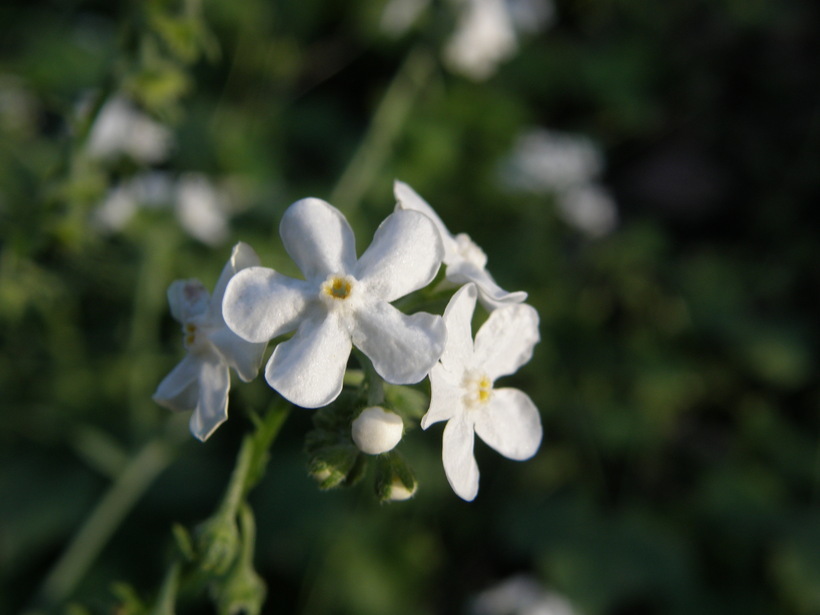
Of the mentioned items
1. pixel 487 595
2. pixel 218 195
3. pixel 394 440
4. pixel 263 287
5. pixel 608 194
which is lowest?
pixel 394 440

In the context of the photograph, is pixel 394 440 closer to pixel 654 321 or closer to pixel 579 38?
pixel 654 321

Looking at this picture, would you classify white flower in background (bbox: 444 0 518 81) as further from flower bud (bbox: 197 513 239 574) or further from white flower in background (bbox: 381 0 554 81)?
flower bud (bbox: 197 513 239 574)

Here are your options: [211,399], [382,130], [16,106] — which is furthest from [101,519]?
[16,106]

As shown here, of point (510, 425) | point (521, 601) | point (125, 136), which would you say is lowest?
point (510, 425)

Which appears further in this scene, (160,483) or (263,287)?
(160,483)

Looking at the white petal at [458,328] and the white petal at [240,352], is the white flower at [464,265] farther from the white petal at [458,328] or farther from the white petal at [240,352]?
the white petal at [240,352]

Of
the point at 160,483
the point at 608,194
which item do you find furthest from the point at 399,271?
the point at 608,194

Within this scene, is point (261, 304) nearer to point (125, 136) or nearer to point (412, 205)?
point (412, 205)
